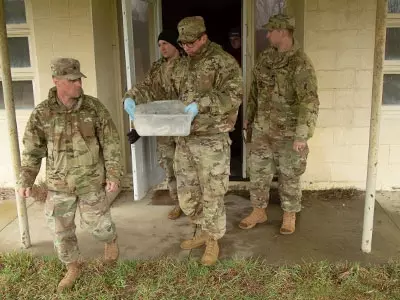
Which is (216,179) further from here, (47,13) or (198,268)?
(47,13)

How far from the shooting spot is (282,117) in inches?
161

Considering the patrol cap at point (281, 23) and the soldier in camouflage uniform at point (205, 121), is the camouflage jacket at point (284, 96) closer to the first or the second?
the patrol cap at point (281, 23)

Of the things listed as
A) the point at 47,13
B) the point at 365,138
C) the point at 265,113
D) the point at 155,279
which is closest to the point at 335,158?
the point at 365,138

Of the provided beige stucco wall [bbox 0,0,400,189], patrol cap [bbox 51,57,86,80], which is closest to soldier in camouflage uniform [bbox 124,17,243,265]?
Result: patrol cap [bbox 51,57,86,80]

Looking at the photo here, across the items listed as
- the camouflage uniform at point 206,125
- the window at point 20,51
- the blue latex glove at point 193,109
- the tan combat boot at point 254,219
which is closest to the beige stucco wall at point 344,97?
the tan combat boot at point 254,219

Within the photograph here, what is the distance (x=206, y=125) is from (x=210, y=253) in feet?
3.47

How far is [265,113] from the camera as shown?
418cm

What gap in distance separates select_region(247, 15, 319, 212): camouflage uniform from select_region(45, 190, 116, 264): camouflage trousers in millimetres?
1572

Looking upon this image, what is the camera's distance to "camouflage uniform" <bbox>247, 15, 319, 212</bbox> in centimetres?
383

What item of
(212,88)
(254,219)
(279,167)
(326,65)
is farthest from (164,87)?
(326,65)

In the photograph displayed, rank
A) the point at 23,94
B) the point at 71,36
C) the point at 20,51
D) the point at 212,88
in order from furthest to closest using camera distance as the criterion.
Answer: the point at 23,94 → the point at 20,51 → the point at 71,36 → the point at 212,88

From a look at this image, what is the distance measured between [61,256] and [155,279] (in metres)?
0.72

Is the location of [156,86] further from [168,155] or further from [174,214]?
[174,214]

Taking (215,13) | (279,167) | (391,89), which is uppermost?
(215,13)
